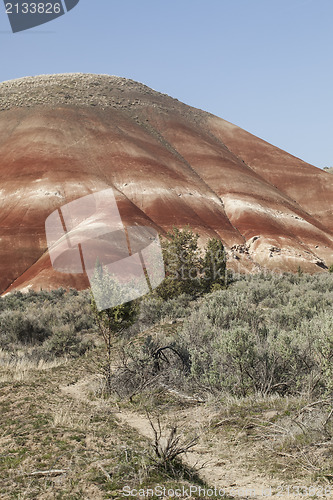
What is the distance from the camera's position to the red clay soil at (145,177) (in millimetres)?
43594

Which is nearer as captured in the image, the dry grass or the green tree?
the dry grass

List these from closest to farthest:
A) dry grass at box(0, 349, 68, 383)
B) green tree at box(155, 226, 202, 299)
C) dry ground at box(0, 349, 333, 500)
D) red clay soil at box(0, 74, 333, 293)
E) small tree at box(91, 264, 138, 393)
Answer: dry ground at box(0, 349, 333, 500) → small tree at box(91, 264, 138, 393) → dry grass at box(0, 349, 68, 383) → green tree at box(155, 226, 202, 299) → red clay soil at box(0, 74, 333, 293)

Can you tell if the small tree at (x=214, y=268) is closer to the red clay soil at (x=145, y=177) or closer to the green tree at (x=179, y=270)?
the green tree at (x=179, y=270)

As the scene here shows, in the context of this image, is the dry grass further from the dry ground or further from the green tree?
the green tree

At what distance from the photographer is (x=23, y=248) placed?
40.4m

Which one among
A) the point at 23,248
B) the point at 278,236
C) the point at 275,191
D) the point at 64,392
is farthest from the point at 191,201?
the point at 64,392

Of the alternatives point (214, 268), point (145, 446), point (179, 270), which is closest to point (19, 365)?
point (145, 446)

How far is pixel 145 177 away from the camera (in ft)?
168

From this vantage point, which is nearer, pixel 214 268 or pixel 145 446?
pixel 145 446

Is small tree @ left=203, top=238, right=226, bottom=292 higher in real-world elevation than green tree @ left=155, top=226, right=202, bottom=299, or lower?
lower

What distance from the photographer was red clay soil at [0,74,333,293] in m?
43.6

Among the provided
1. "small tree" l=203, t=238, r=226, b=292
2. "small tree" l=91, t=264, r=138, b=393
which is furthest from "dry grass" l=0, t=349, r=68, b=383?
"small tree" l=203, t=238, r=226, b=292

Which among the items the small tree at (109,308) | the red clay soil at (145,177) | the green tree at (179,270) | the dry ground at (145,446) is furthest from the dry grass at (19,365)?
the red clay soil at (145,177)

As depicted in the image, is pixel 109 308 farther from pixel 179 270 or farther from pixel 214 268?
pixel 214 268
